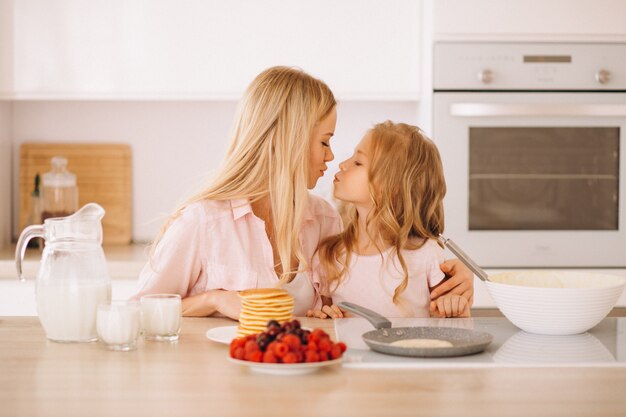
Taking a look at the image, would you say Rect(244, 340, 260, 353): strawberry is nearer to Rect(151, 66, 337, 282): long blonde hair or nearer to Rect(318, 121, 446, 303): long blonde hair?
Rect(151, 66, 337, 282): long blonde hair

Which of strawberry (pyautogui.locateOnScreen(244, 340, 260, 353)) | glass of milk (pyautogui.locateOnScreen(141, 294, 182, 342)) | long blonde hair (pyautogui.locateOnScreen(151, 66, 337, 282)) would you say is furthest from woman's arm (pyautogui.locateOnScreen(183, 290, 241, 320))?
strawberry (pyautogui.locateOnScreen(244, 340, 260, 353))

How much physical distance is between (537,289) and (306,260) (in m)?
0.77

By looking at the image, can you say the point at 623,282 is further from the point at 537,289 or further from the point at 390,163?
the point at 390,163

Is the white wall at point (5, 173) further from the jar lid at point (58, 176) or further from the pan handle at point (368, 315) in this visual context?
the pan handle at point (368, 315)

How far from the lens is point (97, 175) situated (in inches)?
137

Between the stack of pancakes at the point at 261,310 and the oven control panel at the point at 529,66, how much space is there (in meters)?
1.70

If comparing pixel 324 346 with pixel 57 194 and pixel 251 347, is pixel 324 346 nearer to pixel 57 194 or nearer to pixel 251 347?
pixel 251 347

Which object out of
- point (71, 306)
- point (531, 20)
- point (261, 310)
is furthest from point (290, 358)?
point (531, 20)

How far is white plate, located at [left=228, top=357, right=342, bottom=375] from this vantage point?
3.93ft

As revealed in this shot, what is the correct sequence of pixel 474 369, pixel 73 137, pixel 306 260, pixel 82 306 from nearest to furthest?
pixel 474 369, pixel 82 306, pixel 306 260, pixel 73 137

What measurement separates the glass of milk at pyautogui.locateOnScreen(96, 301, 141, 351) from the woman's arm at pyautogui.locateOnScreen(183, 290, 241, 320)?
0.40 meters

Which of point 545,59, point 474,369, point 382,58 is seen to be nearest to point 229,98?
point 382,58

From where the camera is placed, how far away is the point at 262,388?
1.15 meters

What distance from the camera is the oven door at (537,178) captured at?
2951mm
